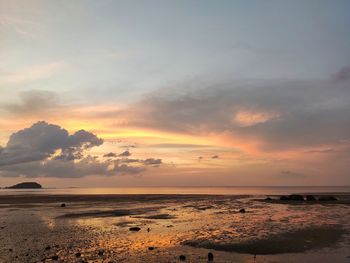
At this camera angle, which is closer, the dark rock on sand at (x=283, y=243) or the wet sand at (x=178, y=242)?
the wet sand at (x=178, y=242)

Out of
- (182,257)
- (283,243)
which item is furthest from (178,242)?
(283,243)

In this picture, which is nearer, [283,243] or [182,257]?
[182,257]

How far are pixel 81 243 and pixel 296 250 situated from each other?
1523cm

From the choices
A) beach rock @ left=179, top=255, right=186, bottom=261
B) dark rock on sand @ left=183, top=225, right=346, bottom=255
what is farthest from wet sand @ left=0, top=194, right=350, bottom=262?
beach rock @ left=179, top=255, right=186, bottom=261

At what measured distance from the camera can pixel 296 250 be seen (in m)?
23.3

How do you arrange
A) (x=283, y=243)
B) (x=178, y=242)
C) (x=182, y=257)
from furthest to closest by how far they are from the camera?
1. (x=178, y=242)
2. (x=283, y=243)
3. (x=182, y=257)

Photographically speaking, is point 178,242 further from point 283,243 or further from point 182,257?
point 283,243

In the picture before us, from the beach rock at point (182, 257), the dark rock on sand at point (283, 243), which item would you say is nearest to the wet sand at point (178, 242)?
the dark rock on sand at point (283, 243)

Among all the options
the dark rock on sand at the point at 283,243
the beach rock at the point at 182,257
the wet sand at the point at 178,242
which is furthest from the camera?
the dark rock on sand at the point at 283,243

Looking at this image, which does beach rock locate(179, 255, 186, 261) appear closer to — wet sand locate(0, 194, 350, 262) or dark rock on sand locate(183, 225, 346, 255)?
wet sand locate(0, 194, 350, 262)

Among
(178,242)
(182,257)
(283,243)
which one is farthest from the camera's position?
(178,242)

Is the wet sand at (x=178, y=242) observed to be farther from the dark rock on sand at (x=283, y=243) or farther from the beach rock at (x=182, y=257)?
the beach rock at (x=182, y=257)

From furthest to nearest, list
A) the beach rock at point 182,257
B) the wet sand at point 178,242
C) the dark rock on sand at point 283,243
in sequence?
the dark rock on sand at point 283,243, the wet sand at point 178,242, the beach rock at point 182,257

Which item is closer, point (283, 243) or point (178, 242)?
point (283, 243)
